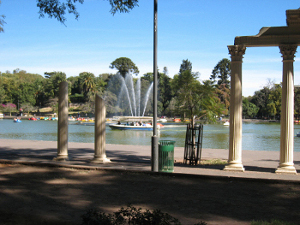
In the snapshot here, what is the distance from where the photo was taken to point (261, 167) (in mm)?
13758

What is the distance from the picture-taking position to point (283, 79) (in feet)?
39.0

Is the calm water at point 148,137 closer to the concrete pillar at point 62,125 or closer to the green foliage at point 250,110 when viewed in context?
the concrete pillar at point 62,125

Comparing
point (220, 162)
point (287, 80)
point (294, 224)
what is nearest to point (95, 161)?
point (220, 162)

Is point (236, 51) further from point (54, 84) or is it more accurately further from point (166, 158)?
point (54, 84)

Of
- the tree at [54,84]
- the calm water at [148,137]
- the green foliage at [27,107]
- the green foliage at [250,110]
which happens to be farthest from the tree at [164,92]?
the calm water at [148,137]

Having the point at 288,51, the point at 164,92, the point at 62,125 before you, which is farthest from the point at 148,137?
the point at 164,92

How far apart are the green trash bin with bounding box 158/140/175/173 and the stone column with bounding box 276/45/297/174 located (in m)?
3.92

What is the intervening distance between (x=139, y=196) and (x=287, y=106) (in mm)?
6613

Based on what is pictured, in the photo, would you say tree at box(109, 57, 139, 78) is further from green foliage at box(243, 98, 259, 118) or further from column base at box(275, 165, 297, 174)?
column base at box(275, 165, 297, 174)

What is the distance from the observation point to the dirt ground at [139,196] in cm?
672

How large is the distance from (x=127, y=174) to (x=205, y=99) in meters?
6.95

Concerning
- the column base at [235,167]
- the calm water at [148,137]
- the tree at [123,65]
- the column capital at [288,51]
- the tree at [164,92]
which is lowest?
the calm water at [148,137]

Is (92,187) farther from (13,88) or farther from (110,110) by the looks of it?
(13,88)

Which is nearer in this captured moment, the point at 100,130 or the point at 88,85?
the point at 100,130
